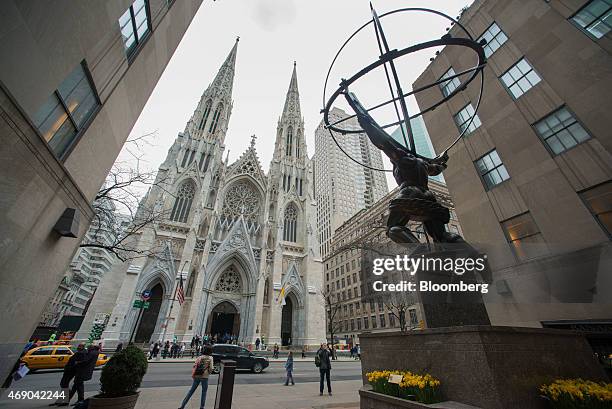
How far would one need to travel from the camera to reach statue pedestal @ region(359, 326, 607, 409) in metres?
2.90

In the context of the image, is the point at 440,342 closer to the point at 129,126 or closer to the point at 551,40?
the point at 129,126

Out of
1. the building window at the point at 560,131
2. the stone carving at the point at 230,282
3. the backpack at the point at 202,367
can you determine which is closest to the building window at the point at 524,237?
the building window at the point at 560,131

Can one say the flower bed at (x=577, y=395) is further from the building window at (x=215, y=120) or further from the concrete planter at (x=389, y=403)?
the building window at (x=215, y=120)

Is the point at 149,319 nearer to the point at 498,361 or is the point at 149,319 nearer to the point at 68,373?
the point at 68,373

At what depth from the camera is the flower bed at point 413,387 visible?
125 inches

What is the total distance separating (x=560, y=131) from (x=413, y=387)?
12.7 metres

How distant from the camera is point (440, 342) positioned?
3.50 metres

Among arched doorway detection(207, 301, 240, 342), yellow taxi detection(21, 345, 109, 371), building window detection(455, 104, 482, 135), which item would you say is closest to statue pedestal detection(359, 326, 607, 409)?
building window detection(455, 104, 482, 135)

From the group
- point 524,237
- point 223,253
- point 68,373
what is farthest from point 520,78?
point 223,253

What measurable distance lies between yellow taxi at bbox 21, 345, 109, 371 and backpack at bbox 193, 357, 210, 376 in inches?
427

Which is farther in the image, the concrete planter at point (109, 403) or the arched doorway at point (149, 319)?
the arched doorway at point (149, 319)

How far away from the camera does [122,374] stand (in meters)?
4.21

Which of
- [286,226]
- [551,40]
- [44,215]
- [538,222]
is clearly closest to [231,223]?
[286,226]

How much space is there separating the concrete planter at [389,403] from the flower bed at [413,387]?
109 mm
